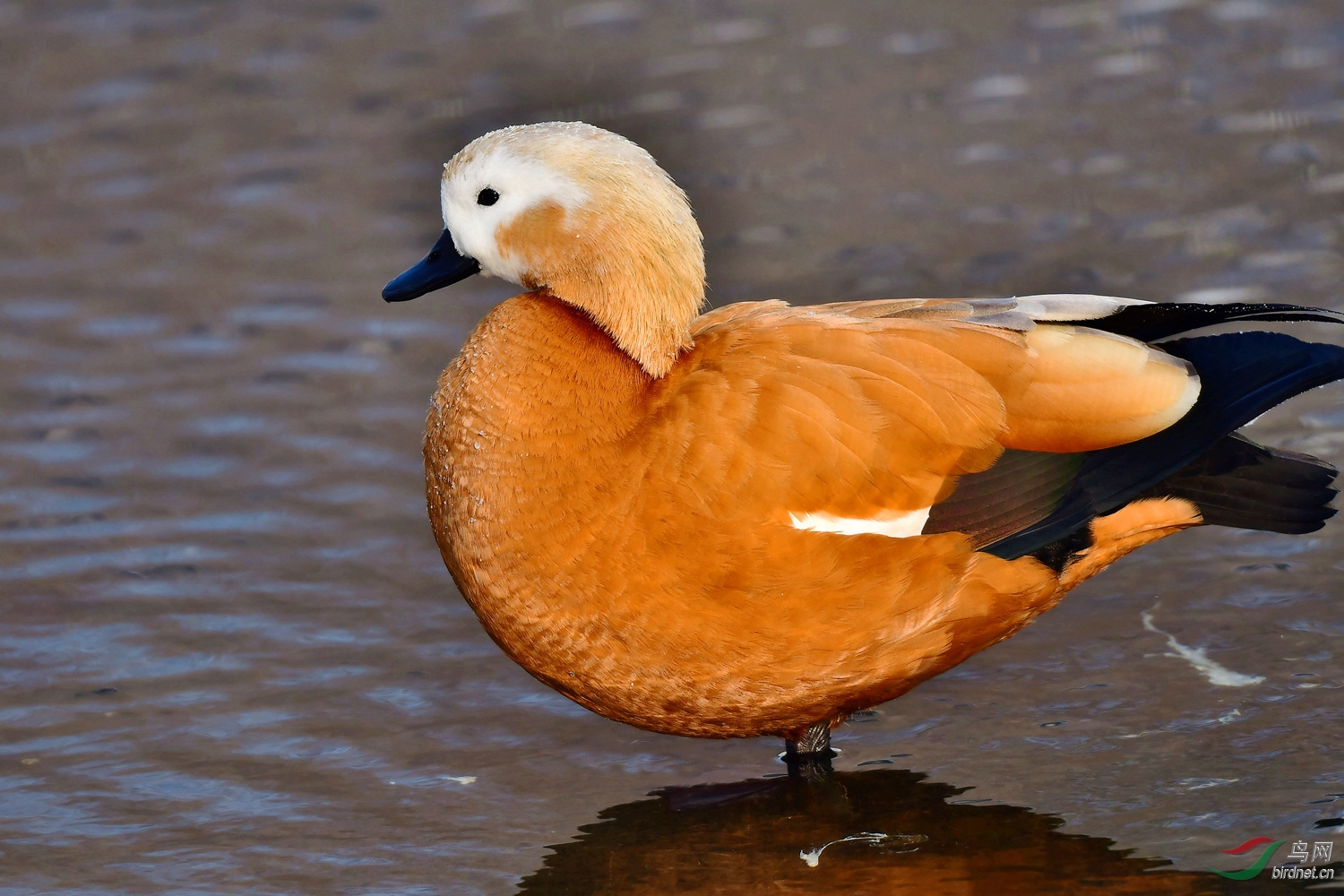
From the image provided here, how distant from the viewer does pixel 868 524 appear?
4.29 metres

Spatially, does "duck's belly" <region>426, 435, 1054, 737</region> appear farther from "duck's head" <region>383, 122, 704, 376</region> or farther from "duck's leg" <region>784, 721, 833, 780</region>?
"duck's head" <region>383, 122, 704, 376</region>

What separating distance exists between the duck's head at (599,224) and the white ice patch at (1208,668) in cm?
180

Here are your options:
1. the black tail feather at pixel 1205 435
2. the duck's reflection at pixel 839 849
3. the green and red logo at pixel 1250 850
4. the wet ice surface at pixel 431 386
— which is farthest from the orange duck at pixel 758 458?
the green and red logo at pixel 1250 850

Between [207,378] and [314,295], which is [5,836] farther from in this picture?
[314,295]

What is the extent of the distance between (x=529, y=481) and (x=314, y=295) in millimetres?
3223

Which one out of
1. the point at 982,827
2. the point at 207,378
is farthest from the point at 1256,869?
the point at 207,378

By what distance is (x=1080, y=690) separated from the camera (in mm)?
4988

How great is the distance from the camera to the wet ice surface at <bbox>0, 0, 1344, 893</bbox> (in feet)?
15.0

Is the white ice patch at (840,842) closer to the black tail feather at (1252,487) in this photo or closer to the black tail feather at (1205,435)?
the black tail feather at (1205,435)

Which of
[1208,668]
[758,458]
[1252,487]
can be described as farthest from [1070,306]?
[1208,668]

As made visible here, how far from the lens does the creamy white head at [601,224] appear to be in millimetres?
4348

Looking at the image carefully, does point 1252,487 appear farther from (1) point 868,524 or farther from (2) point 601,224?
(2) point 601,224

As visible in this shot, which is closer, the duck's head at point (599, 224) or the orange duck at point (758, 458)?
the orange duck at point (758, 458)

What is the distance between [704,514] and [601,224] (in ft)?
2.55
